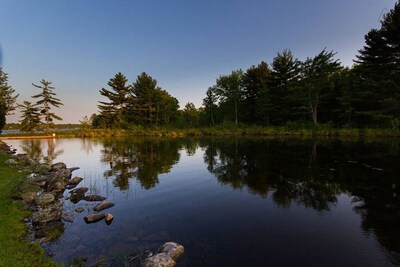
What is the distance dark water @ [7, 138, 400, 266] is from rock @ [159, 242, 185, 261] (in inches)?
7.3

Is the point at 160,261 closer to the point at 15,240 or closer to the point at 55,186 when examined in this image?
the point at 15,240

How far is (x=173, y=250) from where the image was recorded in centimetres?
556

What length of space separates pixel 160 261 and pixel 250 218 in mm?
3927

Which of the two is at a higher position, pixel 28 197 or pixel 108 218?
pixel 28 197

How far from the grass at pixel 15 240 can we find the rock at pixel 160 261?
6.79ft

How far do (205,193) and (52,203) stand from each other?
21.3 ft

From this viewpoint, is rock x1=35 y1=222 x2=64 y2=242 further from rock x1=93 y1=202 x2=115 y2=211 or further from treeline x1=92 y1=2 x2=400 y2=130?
treeline x1=92 y1=2 x2=400 y2=130

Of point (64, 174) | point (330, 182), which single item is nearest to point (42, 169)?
point (64, 174)

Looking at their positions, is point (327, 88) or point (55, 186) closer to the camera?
point (55, 186)

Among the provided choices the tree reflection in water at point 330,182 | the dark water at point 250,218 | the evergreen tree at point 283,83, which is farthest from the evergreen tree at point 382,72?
the dark water at point 250,218

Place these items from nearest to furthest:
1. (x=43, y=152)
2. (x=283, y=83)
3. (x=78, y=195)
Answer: (x=78, y=195) < (x=43, y=152) < (x=283, y=83)

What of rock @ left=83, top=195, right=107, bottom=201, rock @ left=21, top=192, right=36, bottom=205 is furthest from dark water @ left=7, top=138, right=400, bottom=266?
rock @ left=21, top=192, right=36, bottom=205

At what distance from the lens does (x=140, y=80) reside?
67125 millimetres

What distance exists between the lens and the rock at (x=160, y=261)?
4.93 m
